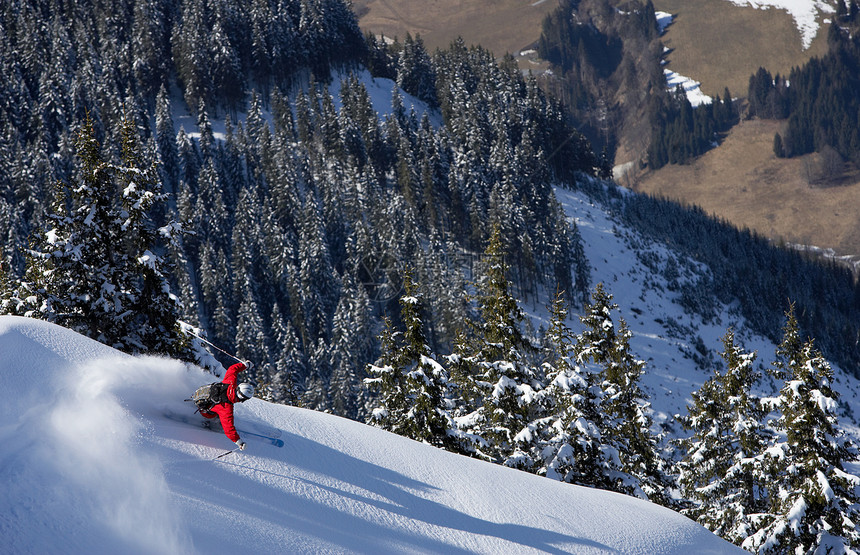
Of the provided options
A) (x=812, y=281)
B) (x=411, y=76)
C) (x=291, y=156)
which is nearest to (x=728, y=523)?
(x=291, y=156)

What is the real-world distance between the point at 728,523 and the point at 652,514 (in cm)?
925

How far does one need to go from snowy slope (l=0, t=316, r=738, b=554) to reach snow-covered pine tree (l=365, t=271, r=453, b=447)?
5.83m

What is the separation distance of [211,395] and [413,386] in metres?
9.44

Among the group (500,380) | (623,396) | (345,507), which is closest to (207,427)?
(345,507)

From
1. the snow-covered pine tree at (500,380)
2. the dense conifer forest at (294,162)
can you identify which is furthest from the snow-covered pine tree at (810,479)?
the dense conifer forest at (294,162)

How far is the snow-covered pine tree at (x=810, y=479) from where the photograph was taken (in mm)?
17078

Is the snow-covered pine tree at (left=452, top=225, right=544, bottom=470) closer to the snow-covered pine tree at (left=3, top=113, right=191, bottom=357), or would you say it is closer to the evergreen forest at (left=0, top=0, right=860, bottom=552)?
the evergreen forest at (left=0, top=0, right=860, bottom=552)

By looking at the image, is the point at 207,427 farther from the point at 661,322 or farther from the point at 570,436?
the point at 661,322

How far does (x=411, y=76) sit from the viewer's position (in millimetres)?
133250

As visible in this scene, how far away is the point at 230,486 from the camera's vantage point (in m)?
9.43

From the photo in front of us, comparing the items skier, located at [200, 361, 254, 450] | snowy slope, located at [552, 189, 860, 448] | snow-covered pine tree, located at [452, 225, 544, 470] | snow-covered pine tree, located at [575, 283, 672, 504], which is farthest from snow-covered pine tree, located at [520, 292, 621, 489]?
snowy slope, located at [552, 189, 860, 448]

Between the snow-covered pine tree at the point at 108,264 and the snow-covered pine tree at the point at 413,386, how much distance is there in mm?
6199

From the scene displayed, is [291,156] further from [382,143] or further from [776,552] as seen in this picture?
[776,552]

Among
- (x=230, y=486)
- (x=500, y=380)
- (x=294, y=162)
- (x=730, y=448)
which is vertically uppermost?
(x=230, y=486)
